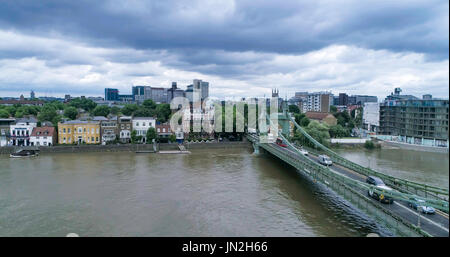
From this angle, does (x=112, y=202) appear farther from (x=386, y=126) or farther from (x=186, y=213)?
(x=386, y=126)

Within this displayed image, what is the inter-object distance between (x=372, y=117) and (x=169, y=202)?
27403 millimetres

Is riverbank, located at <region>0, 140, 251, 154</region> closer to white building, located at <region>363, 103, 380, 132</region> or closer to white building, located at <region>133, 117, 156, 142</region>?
white building, located at <region>133, 117, 156, 142</region>

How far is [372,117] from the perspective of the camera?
31484 millimetres

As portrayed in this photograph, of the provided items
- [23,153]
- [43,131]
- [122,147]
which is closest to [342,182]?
[122,147]

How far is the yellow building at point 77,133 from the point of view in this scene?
23641mm

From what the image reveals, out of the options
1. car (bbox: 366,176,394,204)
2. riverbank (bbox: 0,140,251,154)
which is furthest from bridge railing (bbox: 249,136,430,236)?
riverbank (bbox: 0,140,251,154)

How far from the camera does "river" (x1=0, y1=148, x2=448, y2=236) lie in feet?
26.7

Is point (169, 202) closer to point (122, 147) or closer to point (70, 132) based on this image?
point (122, 147)

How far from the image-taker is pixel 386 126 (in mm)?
26016

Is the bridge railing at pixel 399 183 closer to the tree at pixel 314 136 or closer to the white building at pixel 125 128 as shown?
the tree at pixel 314 136

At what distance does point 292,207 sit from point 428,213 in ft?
13.0

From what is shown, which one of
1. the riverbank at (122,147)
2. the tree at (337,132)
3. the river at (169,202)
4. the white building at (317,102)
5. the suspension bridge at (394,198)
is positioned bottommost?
the river at (169,202)

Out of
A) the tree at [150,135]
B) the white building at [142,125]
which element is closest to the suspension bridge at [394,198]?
the tree at [150,135]
